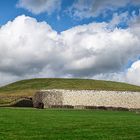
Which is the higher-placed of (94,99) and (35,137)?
(94,99)

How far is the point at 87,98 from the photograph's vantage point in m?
81.6

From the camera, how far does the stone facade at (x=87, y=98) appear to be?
79812mm

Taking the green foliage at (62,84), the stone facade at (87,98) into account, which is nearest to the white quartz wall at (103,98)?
the stone facade at (87,98)

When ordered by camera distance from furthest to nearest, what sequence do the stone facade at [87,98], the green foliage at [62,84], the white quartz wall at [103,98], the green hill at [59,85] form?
the green foliage at [62,84] < the green hill at [59,85] < the white quartz wall at [103,98] < the stone facade at [87,98]

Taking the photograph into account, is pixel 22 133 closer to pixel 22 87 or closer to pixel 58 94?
pixel 58 94

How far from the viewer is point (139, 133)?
21.3m

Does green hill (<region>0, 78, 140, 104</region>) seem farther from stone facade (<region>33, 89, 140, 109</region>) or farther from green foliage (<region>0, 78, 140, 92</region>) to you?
stone facade (<region>33, 89, 140, 109</region>)

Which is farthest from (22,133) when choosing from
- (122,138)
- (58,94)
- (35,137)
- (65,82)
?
(65,82)

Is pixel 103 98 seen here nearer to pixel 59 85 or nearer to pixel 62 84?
pixel 59 85

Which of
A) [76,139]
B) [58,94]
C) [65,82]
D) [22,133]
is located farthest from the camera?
[65,82]

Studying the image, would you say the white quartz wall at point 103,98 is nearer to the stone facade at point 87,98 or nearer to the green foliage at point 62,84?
the stone facade at point 87,98

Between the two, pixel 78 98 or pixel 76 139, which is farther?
pixel 78 98

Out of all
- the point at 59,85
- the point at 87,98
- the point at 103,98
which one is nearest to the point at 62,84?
the point at 59,85

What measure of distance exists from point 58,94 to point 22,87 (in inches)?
2744
